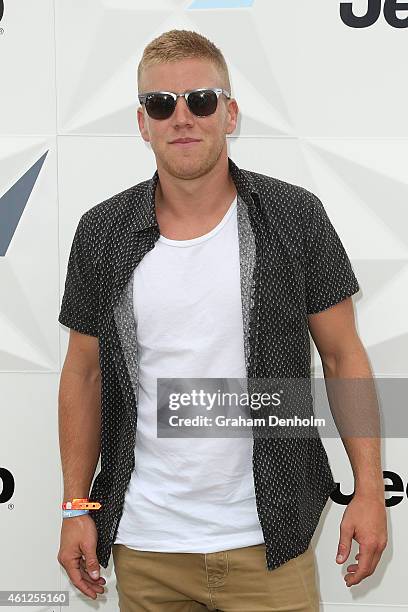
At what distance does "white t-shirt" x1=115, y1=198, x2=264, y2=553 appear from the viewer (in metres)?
1.72

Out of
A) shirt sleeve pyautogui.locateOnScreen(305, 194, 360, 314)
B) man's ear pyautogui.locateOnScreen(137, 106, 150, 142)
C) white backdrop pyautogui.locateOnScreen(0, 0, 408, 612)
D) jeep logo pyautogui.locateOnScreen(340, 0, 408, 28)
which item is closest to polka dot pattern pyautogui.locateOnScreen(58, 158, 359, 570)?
shirt sleeve pyautogui.locateOnScreen(305, 194, 360, 314)

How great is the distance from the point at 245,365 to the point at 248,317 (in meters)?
0.10

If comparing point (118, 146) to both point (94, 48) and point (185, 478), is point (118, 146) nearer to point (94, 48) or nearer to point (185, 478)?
point (94, 48)

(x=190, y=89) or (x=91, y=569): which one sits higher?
(x=190, y=89)

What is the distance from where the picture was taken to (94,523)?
1.89m

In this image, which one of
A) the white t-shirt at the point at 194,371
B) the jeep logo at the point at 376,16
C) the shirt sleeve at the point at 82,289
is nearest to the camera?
the white t-shirt at the point at 194,371

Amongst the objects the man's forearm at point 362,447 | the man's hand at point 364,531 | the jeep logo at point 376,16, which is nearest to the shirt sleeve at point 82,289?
the man's forearm at point 362,447

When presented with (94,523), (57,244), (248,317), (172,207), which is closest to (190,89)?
(172,207)

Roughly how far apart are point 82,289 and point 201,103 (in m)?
0.48

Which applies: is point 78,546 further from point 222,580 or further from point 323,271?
point 323,271

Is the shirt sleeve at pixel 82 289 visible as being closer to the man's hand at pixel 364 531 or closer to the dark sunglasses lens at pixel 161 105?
the dark sunglasses lens at pixel 161 105

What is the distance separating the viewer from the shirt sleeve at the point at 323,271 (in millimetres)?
1773

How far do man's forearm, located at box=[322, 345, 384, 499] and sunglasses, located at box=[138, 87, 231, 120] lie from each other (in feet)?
1.97

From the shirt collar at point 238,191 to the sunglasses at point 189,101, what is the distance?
0.50 ft
